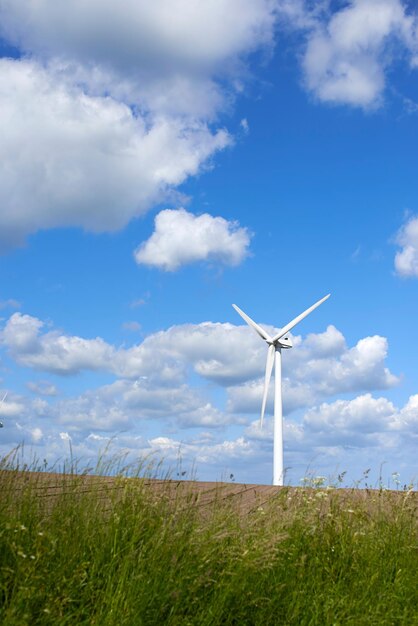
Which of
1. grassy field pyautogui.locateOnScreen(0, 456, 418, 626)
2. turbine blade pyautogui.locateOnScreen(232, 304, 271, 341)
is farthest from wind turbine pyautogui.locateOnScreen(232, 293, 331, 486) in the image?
grassy field pyautogui.locateOnScreen(0, 456, 418, 626)

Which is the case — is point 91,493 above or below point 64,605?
above

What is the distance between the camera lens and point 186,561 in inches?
354

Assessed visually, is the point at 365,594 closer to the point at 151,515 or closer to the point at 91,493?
the point at 151,515

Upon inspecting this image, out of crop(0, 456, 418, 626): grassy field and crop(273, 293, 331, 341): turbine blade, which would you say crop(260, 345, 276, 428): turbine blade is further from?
crop(0, 456, 418, 626): grassy field

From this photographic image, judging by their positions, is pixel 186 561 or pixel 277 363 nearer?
pixel 186 561

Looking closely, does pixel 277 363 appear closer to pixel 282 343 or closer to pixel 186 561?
pixel 282 343

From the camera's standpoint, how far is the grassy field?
8016mm

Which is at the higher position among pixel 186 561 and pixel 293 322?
pixel 293 322

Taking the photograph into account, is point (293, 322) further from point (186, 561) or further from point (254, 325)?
point (186, 561)

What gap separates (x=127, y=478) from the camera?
11.0 metres

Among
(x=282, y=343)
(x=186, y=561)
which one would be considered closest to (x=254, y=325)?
(x=282, y=343)

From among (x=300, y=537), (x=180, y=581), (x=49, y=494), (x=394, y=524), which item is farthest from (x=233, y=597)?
(x=394, y=524)

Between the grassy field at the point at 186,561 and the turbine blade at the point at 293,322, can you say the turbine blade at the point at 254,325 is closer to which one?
the turbine blade at the point at 293,322

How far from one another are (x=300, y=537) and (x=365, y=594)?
5.00 ft
